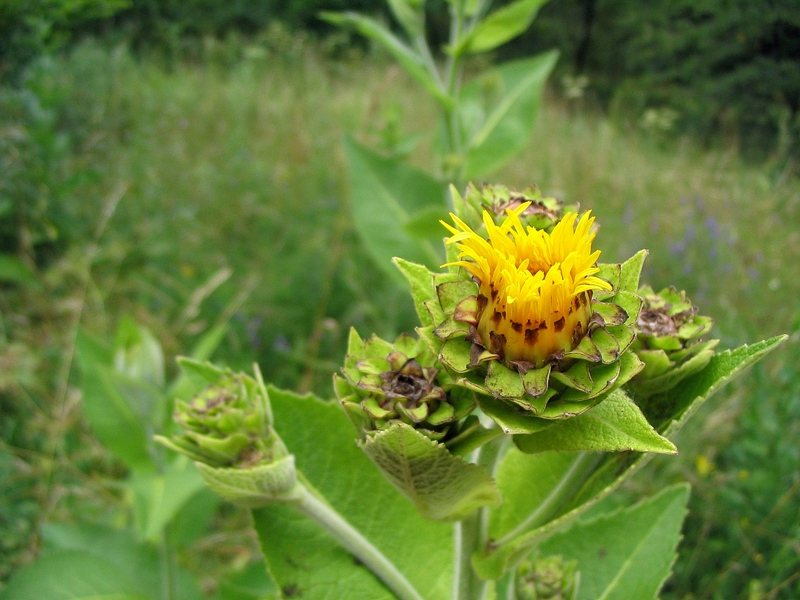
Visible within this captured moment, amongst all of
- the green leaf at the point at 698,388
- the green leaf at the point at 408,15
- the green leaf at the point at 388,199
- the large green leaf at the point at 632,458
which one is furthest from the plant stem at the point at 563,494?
the green leaf at the point at 408,15

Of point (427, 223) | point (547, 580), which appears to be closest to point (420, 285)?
point (547, 580)

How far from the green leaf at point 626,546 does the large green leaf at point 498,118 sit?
78.5 inches

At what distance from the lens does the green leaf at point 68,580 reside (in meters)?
1.92

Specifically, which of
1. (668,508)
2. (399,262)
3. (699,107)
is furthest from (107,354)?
(699,107)

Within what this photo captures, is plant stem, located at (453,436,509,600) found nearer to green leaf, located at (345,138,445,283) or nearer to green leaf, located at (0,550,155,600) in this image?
green leaf, located at (0,550,155,600)

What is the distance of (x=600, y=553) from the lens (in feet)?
5.22

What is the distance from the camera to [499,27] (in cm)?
289

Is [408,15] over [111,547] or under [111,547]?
over

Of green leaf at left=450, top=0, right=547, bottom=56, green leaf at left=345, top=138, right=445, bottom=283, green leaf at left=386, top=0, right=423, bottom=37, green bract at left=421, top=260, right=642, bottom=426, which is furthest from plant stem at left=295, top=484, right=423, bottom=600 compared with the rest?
green leaf at left=386, top=0, right=423, bottom=37

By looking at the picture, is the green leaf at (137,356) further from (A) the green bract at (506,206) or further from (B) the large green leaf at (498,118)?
(B) the large green leaf at (498,118)

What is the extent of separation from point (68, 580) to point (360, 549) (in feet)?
3.82

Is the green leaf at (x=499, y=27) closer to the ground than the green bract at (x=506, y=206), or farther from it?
farther from it

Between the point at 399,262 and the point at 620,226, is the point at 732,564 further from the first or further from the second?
the point at 620,226

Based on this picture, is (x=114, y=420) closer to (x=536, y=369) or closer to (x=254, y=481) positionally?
(x=254, y=481)
